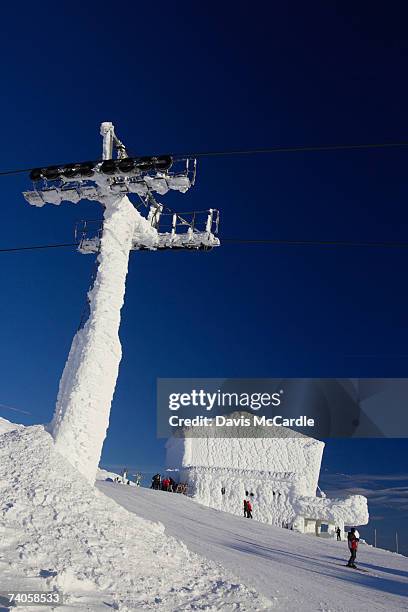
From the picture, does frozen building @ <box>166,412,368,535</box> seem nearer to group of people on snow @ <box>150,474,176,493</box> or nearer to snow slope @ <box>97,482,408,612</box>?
group of people on snow @ <box>150,474,176,493</box>

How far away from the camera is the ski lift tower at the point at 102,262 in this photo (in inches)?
531

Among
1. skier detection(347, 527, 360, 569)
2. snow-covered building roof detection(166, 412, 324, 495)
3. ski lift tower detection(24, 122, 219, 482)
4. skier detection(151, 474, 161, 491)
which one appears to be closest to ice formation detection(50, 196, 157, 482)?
ski lift tower detection(24, 122, 219, 482)

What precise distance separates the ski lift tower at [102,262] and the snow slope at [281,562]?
146 inches

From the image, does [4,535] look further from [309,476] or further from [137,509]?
[309,476]

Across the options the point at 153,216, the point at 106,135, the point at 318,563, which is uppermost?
the point at 106,135

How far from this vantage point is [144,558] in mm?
9422

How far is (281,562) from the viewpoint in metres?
13.5

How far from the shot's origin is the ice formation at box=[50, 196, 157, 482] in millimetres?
13328

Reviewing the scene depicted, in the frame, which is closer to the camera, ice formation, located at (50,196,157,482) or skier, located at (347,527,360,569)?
ice formation, located at (50,196,157,482)

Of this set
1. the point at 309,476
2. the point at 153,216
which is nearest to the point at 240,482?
the point at 309,476

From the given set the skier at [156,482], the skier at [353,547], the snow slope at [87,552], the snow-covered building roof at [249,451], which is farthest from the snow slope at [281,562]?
the snow-covered building roof at [249,451]

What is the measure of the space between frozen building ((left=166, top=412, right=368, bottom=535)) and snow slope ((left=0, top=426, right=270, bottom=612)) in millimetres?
20667

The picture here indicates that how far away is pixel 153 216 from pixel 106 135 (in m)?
2.98

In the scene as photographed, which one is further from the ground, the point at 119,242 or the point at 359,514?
the point at 119,242
